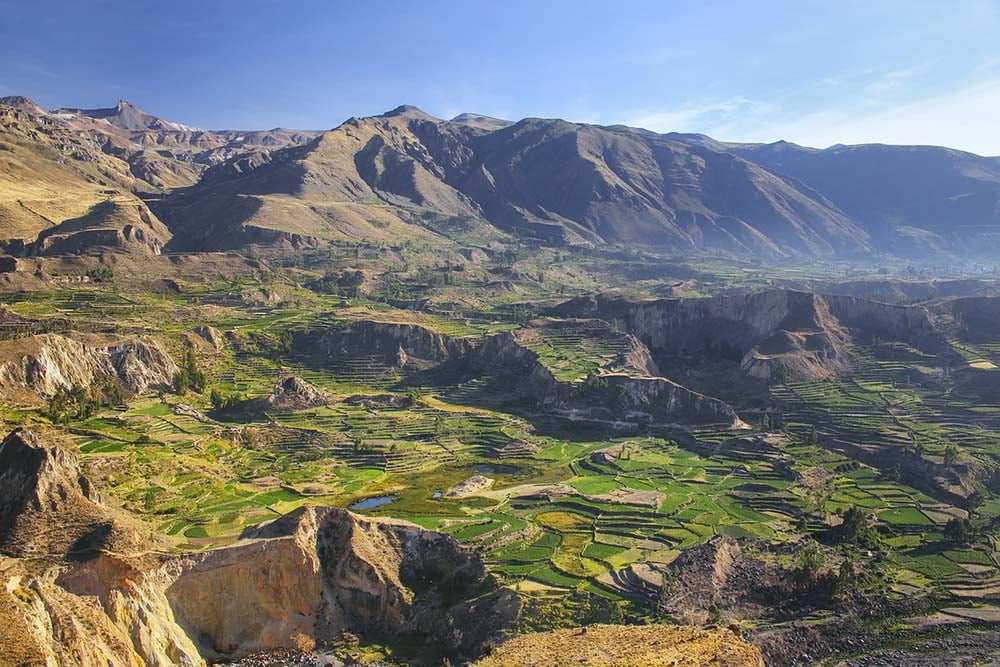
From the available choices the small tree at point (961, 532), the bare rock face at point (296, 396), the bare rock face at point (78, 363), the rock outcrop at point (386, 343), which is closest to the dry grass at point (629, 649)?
the small tree at point (961, 532)

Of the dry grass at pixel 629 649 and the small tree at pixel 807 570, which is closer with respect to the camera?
the dry grass at pixel 629 649

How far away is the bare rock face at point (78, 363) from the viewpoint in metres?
85.4

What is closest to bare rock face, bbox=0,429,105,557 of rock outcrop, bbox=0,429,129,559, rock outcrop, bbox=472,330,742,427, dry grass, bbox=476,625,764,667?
rock outcrop, bbox=0,429,129,559

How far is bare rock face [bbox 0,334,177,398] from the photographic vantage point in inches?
3361

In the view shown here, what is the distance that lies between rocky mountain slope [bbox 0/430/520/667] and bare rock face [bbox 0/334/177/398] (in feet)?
132

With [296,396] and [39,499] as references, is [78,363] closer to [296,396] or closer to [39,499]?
[296,396]

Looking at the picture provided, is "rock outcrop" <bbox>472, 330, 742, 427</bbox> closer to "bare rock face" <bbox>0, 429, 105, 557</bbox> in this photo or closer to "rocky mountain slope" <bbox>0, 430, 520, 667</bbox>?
"rocky mountain slope" <bbox>0, 430, 520, 667</bbox>

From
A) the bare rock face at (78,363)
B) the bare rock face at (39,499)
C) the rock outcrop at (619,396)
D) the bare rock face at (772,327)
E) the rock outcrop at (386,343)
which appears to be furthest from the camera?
the rock outcrop at (386,343)

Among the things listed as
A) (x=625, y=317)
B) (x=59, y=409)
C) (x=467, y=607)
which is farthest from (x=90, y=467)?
(x=625, y=317)

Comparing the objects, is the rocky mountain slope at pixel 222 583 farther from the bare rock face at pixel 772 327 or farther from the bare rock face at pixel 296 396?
the bare rock face at pixel 772 327

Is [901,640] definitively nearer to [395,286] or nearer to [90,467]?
[90,467]

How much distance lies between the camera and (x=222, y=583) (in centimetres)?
4697

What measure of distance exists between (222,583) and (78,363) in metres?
60.0

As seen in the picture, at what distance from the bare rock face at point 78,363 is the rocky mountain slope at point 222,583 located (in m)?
40.3
